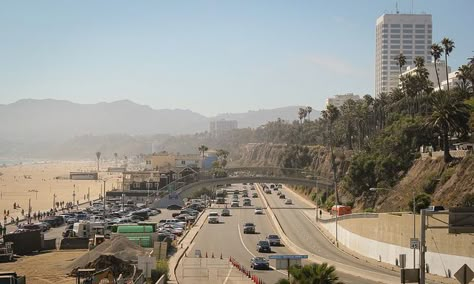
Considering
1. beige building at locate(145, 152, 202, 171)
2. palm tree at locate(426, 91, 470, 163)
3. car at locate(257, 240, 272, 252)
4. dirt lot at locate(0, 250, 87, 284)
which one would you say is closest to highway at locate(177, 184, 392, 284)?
car at locate(257, 240, 272, 252)

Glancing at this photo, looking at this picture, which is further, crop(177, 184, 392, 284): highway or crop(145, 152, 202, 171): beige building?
crop(145, 152, 202, 171): beige building

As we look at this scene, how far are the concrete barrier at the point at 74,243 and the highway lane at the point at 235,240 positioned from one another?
8.87 metres

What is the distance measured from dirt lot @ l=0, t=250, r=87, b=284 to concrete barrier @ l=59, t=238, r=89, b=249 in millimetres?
2007

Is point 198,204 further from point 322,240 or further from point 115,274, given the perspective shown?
point 115,274

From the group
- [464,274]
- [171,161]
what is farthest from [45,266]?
[171,161]

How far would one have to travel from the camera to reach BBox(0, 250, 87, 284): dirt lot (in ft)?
140

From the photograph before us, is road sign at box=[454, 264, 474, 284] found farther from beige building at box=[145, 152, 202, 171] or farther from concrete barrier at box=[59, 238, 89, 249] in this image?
beige building at box=[145, 152, 202, 171]

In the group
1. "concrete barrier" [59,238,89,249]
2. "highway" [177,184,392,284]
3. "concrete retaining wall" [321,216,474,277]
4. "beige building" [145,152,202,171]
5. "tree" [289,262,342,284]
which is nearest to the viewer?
"tree" [289,262,342,284]

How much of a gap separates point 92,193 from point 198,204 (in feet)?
183

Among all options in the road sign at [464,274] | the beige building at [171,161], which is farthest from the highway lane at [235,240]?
the beige building at [171,161]

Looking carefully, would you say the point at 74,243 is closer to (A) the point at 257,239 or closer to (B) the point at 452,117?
(A) the point at 257,239

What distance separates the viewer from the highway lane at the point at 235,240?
53.0 metres

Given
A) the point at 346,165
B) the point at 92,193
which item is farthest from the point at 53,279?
the point at 92,193

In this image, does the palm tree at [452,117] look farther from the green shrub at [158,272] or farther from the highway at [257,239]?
the green shrub at [158,272]
